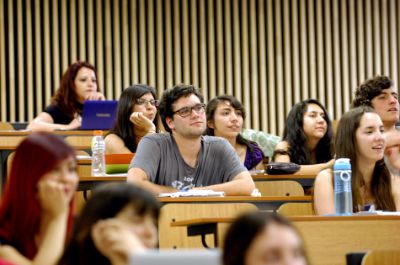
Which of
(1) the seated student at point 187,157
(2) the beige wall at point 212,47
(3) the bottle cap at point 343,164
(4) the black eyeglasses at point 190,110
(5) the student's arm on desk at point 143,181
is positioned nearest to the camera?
(3) the bottle cap at point 343,164

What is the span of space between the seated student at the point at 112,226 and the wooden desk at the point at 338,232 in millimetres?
1828

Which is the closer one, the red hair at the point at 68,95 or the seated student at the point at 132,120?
the seated student at the point at 132,120

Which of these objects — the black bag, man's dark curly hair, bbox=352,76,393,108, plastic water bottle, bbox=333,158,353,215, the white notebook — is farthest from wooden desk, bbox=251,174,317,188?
plastic water bottle, bbox=333,158,353,215

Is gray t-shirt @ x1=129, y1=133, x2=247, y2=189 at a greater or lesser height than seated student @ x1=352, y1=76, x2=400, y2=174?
lesser

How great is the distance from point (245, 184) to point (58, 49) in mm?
4838

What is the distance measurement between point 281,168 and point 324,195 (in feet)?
5.24

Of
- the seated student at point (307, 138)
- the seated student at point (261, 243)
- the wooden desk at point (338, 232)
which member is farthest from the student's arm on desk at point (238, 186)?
the seated student at point (261, 243)

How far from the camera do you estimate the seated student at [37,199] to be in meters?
2.48

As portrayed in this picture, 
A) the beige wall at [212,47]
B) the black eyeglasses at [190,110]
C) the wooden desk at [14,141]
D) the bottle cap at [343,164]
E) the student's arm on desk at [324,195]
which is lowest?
the student's arm on desk at [324,195]

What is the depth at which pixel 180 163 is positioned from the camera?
5539 millimetres

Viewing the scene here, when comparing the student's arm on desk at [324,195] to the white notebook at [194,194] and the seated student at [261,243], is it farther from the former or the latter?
the seated student at [261,243]

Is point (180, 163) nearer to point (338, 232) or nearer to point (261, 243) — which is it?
point (338, 232)

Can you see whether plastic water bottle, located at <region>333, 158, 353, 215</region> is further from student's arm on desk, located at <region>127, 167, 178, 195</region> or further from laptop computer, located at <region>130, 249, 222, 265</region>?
laptop computer, located at <region>130, 249, 222, 265</region>

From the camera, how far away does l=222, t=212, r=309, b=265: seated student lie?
6.15 ft
